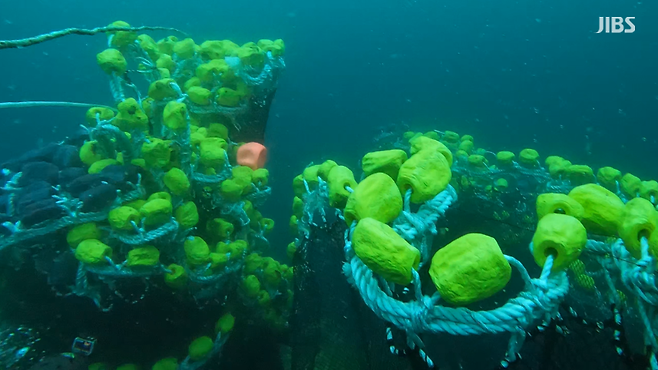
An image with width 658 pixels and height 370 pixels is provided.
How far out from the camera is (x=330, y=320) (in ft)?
6.04

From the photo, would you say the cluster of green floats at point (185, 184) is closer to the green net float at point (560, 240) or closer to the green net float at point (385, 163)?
the green net float at point (385, 163)

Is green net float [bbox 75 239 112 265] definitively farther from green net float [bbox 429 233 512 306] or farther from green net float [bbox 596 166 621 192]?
green net float [bbox 596 166 621 192]

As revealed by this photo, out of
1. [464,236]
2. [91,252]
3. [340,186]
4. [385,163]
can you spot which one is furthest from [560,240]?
[91,252]

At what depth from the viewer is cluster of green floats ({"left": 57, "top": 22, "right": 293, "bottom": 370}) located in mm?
2219

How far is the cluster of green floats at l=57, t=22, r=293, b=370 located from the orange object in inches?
0.8

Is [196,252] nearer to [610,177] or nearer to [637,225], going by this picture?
[637,225]

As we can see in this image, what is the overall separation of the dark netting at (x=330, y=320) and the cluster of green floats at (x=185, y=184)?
27.9 inches

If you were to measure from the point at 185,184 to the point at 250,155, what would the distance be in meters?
1.06

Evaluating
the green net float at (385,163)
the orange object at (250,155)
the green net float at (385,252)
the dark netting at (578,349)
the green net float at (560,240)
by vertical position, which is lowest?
the dark netting at (578,349)

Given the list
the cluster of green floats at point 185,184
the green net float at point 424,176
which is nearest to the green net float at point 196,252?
the cluster of green floats at point 185,184

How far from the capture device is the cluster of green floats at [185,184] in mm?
2219

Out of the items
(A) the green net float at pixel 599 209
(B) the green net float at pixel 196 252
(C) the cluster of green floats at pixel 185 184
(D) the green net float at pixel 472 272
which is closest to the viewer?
(D) the green net float at pixel 472 272

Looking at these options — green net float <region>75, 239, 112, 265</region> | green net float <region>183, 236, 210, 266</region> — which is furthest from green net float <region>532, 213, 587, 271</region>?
green net float <region>75, 239, 112, 265</region>

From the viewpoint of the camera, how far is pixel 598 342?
1.24 metres
